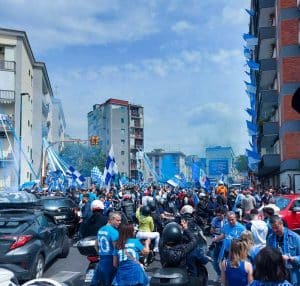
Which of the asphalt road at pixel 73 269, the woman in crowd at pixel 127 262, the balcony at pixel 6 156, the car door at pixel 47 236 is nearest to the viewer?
the woman in crowd at pixel 127 262

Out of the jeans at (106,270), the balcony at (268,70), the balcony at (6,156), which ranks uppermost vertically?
the balcony at (268,70)

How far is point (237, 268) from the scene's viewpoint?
5.43 m

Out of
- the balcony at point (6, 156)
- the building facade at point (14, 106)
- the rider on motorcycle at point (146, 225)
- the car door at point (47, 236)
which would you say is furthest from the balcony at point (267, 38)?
the car door at point (47, 236)

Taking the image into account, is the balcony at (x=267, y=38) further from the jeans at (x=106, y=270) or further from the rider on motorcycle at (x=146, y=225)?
the jeans at (x=106, y=270)

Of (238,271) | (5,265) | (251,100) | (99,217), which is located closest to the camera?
(238,271)

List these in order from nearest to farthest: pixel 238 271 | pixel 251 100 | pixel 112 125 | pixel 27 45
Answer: pixel 238 271
pixel 251 100
pixel 27 45
pixel 112 125

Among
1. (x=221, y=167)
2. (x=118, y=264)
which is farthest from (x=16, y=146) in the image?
Result: (x=118, y=264)

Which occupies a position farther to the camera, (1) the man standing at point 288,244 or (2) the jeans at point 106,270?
(2) the jeans at point 106,270

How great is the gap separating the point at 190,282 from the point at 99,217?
4435 mm

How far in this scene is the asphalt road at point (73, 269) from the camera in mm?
10500

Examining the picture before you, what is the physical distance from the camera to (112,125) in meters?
115

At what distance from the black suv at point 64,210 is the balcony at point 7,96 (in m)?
30.1

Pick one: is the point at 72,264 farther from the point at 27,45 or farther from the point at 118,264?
the point at 27,45

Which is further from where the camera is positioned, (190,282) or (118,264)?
(118,264)
